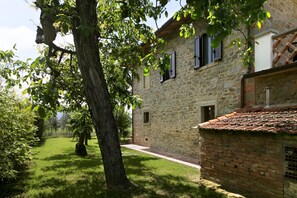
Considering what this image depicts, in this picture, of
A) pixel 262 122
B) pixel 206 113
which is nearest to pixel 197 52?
pixel 206 113

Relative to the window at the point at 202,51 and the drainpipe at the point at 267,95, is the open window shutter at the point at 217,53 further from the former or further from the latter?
the drainpipe at the point at 267,95

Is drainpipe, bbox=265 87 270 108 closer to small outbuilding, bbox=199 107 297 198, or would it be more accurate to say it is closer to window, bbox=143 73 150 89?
small outbuilding, bbox=199 107 297 198

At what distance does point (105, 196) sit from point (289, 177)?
3.66 metres

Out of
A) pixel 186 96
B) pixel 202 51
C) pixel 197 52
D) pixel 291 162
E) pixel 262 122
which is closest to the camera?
pixel 291 162

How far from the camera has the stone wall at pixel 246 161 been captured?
478 centimetres

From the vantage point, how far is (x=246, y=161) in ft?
17.8

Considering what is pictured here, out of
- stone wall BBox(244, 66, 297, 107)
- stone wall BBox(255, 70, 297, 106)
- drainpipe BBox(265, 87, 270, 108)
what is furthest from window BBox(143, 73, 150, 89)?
drainpipe BBox(265, 87, 270, 108)

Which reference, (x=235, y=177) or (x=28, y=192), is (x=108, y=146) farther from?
(x=235, y=177)

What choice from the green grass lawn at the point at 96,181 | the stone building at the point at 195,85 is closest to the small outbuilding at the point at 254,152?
the green grass lawn at the point at 96,181

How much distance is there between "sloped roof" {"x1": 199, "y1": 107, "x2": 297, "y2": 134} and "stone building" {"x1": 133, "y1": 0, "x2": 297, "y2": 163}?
52.3 inches

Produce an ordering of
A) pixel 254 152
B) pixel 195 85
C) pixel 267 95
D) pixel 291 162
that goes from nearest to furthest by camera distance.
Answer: pixel 291 162, pixel 254 152, pixel 267 95, pixel 195 85

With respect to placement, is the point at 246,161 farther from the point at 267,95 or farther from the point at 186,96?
the point at 186,96

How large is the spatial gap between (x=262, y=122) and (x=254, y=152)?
717 mm

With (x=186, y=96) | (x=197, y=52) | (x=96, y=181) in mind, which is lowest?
(x=96, y=181)
